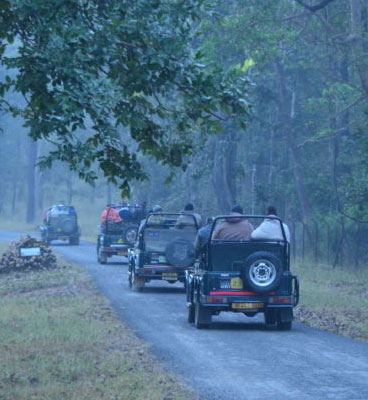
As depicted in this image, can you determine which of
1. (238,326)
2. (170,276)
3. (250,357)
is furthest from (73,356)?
(170,276)

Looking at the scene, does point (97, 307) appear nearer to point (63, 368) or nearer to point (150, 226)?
point (150, 226)

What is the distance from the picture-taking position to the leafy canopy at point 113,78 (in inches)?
366

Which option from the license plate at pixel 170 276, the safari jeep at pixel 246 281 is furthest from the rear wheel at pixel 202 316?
the license plate at pixel 170 276

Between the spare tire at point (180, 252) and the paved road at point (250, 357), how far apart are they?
7.38ft

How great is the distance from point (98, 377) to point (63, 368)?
70cm

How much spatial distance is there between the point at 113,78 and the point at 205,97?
1.20 meters

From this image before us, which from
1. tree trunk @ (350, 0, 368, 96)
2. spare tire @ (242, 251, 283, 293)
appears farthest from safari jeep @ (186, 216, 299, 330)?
tree trunk @ (350, 0, 368, 96)

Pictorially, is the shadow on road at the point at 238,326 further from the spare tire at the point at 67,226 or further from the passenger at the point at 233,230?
the spare tire at the point at 67,226

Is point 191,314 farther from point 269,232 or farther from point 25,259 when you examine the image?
point 25,259

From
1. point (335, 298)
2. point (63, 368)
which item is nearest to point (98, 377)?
point (63, 368)

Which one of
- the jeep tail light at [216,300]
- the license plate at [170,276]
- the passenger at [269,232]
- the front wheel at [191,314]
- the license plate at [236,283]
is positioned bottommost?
the front wheel at [191,314]

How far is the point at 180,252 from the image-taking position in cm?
2144

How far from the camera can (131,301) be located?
20.3m

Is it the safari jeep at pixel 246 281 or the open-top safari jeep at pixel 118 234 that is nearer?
the safari jeep at pixel 246 281
